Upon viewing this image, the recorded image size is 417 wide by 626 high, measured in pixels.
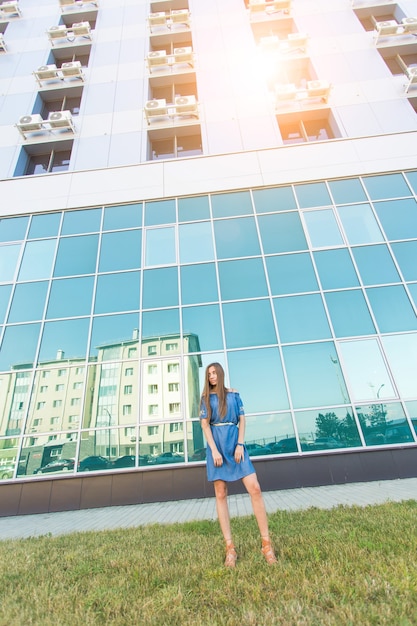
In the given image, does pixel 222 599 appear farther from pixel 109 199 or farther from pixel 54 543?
pixel 109 199

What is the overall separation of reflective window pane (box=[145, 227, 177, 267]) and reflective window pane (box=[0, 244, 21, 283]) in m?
5.04

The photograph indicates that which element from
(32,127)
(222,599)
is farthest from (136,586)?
(32,127)

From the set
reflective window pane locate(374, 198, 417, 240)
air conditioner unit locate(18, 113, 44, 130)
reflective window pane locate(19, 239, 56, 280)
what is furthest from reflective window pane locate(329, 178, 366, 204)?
air conditioner unit locate(18, 113, 44, 130)

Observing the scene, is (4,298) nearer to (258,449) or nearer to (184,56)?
(258,449)

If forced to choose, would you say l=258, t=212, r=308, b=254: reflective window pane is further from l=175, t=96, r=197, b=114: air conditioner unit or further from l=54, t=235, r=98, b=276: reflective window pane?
l=175, t=96, r=197, b=114: air conditioner unit

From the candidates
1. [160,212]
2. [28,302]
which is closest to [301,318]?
[160,212]

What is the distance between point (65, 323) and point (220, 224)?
22.0ft

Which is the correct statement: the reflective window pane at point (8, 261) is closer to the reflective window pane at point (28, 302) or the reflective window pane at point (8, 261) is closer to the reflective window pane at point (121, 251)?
the reflective window pane at point (28, 302)

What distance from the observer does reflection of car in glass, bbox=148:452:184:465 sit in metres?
8.53

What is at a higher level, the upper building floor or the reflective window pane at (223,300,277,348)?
the upper building floor

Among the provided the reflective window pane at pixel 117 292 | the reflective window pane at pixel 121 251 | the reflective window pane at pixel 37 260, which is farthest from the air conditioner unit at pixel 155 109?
the reflective window pane at pixel 117 292

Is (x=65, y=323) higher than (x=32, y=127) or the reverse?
the reverse

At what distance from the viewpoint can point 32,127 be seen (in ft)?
47.7

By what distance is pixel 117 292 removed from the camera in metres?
11.0
